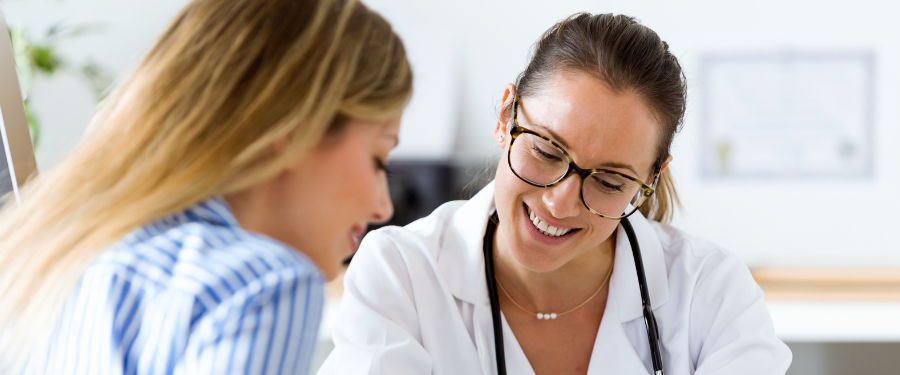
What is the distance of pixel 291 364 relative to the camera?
591 millimetres

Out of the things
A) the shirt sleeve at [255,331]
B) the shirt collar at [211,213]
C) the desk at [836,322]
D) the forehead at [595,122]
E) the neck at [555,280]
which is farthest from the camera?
the desk at [836,322]

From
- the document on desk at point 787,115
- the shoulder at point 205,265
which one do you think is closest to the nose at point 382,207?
the shoulder at point 205,265

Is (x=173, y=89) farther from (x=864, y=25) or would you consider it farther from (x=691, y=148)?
(x=864, y=25)

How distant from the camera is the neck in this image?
4.67ft

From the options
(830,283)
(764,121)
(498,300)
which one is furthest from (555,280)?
(764,121)

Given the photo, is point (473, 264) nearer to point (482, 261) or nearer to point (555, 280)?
point (482, 261)

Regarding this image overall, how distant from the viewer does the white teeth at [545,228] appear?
1.23 metres

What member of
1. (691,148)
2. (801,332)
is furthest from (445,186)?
(801,332)

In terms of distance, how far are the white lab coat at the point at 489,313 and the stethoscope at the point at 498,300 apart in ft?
0.07

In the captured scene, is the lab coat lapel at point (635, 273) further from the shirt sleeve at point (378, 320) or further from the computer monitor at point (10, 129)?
the computer monitor at point (10, 129)

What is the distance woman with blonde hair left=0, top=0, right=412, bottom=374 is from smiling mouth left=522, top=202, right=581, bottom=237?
1.56 ft

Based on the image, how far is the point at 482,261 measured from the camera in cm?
136

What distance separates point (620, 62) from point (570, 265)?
46 cm

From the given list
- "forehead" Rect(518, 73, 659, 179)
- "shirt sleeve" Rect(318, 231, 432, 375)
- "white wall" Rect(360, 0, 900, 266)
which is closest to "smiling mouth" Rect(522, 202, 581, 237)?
"forehead" Rect(518, 73, 659, 179)
